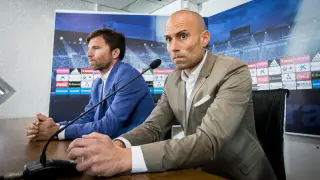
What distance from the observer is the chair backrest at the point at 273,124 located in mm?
1194

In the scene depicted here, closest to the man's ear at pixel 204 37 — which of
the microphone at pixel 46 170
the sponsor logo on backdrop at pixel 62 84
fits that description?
the microphone at pixel 46 170

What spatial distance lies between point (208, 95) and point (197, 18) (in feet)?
1.41

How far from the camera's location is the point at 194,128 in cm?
115

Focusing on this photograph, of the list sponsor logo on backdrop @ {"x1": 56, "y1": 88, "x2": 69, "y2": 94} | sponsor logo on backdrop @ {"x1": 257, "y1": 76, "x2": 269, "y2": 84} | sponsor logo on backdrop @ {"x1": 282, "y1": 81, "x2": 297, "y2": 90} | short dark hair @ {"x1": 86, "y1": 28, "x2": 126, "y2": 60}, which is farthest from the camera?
sponsor logo on backdrop @ {"x1": 56, "y1": 88, "x2": 69, "y2": 94}

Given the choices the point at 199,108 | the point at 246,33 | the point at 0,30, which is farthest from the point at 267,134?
the point at 0,30

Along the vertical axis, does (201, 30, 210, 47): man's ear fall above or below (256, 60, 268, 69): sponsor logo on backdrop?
below

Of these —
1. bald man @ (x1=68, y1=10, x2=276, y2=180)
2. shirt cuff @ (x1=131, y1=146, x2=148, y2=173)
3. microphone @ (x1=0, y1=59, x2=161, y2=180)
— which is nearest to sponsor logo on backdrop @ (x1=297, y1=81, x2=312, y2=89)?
bald man @ (x1=68, y1=10, x2=276, y2=180)

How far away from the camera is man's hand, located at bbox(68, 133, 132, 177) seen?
0.61 m

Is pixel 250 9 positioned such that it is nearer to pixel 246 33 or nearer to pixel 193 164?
pixel 246 33

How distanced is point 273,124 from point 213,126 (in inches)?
23.0

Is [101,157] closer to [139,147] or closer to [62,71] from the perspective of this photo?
[139,147]

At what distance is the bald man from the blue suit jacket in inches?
10.8

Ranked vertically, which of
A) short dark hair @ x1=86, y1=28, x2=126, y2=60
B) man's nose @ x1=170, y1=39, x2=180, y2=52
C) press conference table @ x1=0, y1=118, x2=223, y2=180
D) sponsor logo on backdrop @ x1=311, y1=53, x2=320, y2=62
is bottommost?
press conference table @ x1=0, y1=118, x2=223, y2=180

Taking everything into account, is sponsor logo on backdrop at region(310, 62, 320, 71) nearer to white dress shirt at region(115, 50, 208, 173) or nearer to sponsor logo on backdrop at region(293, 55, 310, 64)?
sponsor logo on backdrop at region(293, 55, 310, 64)
